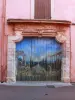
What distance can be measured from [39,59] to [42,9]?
270 cm

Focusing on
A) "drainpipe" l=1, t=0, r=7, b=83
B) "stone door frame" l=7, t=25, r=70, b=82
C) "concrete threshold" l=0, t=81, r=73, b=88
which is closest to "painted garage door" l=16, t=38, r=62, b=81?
"stone door frame" l=7, t=25, r=70, b=82

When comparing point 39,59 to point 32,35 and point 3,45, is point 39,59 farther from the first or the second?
point 3,45

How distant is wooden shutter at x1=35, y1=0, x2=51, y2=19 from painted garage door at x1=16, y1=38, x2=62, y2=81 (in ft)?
4.13

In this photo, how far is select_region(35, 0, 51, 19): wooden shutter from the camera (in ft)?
56.2

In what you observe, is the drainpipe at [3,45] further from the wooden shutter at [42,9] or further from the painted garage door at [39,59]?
the wooden shutter at [42,9]

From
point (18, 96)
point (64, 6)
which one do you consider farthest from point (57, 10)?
point (18, 96)

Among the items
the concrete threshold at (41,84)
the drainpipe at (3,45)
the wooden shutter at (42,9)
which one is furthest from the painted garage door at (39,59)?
the wooden shutter at (42,9)

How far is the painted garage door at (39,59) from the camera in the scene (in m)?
17.4

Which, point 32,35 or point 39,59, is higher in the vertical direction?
point 32,35

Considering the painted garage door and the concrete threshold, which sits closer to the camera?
the concrete threshold

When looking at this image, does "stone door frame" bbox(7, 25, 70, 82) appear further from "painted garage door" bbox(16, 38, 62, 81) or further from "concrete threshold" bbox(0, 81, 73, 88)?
"concrete threshold" bbox(0, 81, 73, 88)

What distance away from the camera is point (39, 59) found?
17.4 metres

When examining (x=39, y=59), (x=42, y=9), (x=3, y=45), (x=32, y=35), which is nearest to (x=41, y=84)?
(x=39, y=59)

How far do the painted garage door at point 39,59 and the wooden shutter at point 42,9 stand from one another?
1259 millimetres
